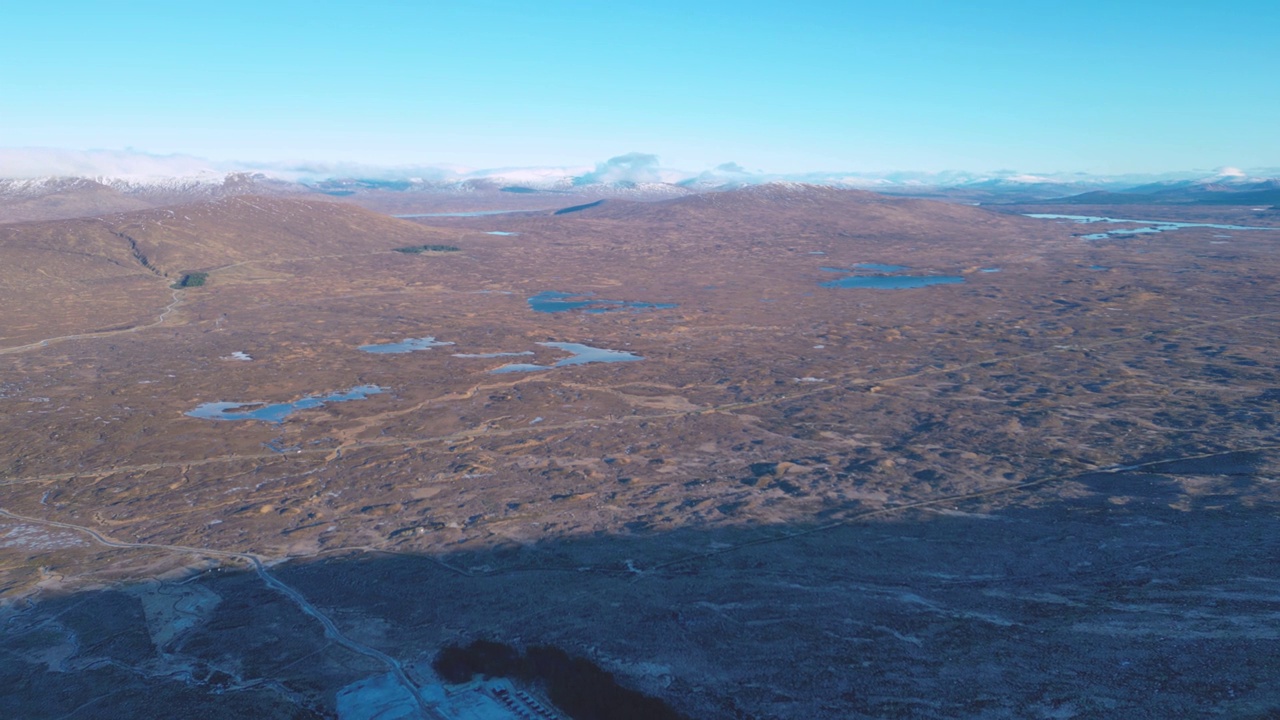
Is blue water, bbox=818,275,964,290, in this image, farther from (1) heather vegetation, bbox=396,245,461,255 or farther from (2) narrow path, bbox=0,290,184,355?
(2) narrow path, bbox=0,290,184,355

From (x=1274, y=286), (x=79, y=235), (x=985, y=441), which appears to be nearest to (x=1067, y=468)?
(x=985, y=441)

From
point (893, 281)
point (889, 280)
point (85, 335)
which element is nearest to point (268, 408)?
point (85, 335)

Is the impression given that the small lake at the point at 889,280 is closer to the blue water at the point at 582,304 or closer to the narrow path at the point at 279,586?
the blue water at the point at 582,304

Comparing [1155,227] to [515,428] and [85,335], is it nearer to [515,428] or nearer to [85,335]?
[515,428]

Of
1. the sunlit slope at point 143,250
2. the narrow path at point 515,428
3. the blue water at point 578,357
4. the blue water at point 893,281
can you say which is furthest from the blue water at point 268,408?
the blue water at point 893,281

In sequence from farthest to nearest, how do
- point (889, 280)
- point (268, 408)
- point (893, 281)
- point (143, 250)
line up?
1. point (143, 250)
2. point (889, 280)
3. point (893, 281)
4. point (268, 408)
